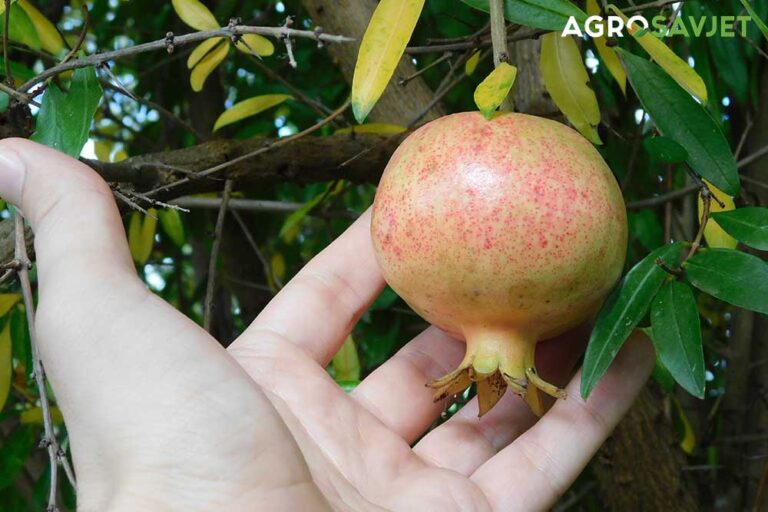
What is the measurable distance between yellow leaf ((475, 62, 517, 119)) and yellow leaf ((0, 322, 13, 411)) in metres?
0.83

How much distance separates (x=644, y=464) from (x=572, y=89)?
0.61 m

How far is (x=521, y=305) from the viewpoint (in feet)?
2.72

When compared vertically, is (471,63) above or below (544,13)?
below

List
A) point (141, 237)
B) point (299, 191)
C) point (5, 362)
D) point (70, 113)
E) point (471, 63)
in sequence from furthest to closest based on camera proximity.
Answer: point (299, 191), point (141, 237), point (5, 362), point (471, 63), point (70, 113)

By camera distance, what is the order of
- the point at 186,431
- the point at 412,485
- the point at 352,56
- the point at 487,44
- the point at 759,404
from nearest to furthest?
the point at 186,431
the point at 412,485
the point at 487,44
the point at 352,56
the point at 759,404

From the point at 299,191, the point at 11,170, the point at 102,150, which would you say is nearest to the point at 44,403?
the point at 11,170

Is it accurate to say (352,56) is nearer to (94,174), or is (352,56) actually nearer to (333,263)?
(333,263)

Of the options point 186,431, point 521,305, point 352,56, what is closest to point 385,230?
point 521,305

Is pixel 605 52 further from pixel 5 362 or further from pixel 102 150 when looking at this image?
pixel 102 150

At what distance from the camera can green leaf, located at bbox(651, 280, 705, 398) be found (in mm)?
808

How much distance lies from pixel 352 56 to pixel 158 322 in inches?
28.0

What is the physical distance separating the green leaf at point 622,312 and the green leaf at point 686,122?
3.0 inches

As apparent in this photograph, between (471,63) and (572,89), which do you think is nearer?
(572,89)

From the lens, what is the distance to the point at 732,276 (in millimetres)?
825
